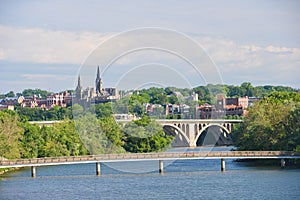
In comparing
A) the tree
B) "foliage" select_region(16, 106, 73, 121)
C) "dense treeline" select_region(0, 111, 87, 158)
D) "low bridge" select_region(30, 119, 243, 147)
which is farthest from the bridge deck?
"foliage" select_region(16, 106, 73, 121)

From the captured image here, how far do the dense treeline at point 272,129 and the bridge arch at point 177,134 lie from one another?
89.6ft

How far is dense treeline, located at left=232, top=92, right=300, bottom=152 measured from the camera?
205ft

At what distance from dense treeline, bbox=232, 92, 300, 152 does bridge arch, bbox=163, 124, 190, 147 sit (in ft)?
89.6

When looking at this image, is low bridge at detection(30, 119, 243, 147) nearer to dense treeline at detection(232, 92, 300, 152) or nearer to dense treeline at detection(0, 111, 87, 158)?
dense treeline at detection(0, 111, 87, 158)

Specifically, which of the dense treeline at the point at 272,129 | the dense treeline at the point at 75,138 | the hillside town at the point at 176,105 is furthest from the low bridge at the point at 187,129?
the dense treeline at the point at 272,129

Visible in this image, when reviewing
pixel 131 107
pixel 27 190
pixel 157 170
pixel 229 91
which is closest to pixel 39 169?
pixel 157 170

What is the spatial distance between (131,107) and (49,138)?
1617 inches

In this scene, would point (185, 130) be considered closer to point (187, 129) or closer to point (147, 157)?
point (187, 129)

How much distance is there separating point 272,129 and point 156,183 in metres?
16.9

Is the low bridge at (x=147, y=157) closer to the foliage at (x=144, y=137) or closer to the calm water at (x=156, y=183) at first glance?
the calm water at (x=156, y=183)

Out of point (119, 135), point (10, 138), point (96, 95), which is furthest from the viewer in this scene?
point (96, 95)

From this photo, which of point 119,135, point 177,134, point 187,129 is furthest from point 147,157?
point 187,129

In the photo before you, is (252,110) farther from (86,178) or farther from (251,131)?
(86,178)

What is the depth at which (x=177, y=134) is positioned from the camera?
9944 cm
